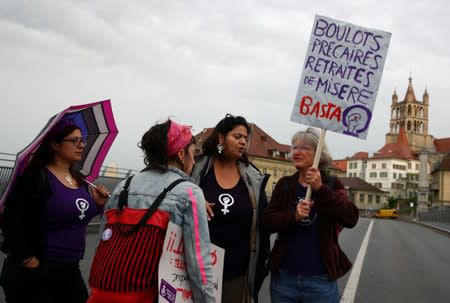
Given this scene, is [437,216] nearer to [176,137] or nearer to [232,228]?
[232,228]

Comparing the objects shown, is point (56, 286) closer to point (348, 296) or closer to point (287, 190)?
point (287, 190)

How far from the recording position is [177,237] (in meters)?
2.76

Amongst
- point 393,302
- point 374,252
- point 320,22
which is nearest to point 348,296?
point 393,302

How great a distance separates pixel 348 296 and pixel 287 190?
436 cm

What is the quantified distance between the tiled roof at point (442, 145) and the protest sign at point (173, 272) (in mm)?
171499

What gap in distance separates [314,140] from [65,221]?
2.00 m

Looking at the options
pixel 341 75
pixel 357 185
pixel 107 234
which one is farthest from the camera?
pixel 357 185

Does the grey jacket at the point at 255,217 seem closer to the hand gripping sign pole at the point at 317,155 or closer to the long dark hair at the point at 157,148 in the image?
the hand gripping sign pole at the point at 317,155

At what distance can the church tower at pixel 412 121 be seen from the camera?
16488 centimetres

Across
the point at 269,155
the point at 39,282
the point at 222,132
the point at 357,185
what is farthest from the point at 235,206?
the point at 357,185

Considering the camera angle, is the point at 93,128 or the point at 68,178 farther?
the point at 93,128

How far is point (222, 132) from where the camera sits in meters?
4.07

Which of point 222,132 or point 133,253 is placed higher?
point 222,132

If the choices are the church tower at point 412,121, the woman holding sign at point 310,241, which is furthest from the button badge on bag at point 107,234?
the church tower at point 412,121
